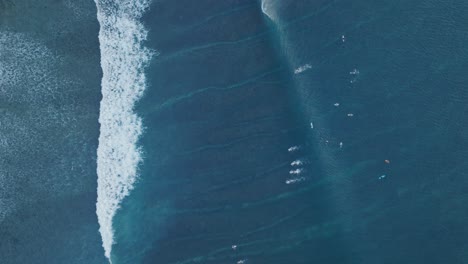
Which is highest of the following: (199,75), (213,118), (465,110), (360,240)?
(199,75)

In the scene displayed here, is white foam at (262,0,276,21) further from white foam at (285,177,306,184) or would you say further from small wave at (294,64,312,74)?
white foam at (285,177,306,184)

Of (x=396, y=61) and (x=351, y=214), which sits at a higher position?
(x=396, y=61)

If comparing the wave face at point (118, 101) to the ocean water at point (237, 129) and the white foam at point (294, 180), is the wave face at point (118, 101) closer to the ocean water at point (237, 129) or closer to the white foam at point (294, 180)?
the ocean water at point (237, 129)

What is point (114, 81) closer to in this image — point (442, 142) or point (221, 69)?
point (221, 69)

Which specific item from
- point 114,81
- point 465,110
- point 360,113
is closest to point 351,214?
point 360,113
